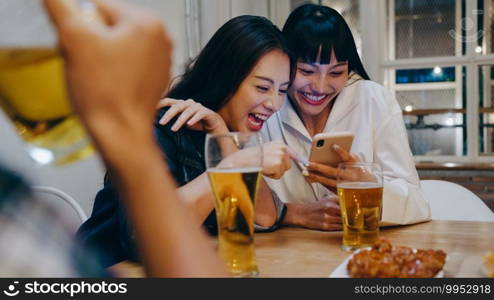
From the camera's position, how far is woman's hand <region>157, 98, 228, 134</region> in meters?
1.18

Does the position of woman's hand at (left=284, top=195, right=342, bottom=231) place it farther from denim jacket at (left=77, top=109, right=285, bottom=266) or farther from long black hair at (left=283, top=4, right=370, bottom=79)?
long black hair at (left=283, top=4, right=370, bottom=79)

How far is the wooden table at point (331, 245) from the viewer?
796mm

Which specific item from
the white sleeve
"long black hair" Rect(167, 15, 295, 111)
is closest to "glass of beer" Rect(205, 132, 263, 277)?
the white sleeve

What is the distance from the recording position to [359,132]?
1.72 metres

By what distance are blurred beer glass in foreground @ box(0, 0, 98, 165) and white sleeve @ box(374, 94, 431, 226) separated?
100cm

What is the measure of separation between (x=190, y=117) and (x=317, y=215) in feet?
1.30

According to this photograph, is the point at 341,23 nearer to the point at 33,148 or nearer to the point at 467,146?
the point at 33,148

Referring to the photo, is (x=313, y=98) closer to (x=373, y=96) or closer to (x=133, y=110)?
(x=373, y=96)

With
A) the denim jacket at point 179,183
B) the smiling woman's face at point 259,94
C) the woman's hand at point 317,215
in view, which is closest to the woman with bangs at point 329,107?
the smiling woman's face at point 259,94

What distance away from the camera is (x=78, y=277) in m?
0.19

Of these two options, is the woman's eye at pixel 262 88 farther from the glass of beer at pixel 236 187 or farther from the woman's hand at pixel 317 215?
the glass of beer at pixel 236 187

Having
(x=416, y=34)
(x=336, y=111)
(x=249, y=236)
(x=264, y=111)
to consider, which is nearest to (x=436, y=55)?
(x=416, y=34)

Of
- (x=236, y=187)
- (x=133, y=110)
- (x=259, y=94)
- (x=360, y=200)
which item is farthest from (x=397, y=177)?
(x=133, y=110)

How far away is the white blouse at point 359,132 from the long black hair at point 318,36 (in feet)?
0.59
